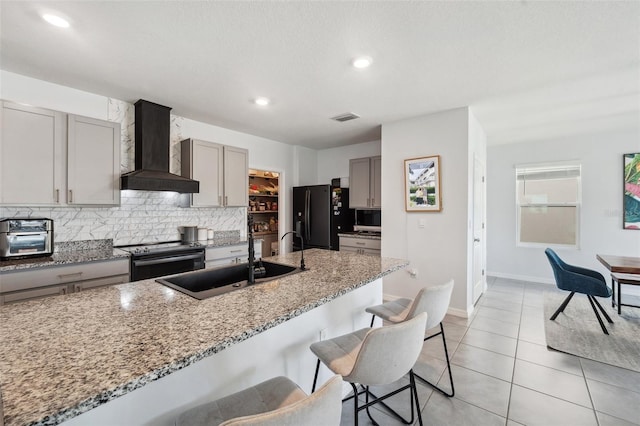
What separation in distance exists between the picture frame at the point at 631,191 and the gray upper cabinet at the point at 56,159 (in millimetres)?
6935

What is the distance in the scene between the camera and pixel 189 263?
3.24 metres

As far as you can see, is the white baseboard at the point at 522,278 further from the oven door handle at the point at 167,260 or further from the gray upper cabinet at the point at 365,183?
the oven door handle at the point at 167,260

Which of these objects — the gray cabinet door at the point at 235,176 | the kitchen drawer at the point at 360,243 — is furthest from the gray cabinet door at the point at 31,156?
the kitchen drawer at the point at 360,243

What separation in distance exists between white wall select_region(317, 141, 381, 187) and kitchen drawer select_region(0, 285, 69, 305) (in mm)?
4265

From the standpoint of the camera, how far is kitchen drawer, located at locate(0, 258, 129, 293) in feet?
7.13

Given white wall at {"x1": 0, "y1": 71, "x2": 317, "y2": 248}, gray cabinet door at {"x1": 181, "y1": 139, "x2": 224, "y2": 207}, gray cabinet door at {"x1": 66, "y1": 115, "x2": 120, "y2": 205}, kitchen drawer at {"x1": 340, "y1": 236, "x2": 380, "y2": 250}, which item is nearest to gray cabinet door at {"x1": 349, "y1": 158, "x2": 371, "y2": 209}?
kitchen drawer at {"x1": 340, "y1": 236, "x2": 380, "y2": 250}

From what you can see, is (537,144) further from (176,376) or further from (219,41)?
(176,376)

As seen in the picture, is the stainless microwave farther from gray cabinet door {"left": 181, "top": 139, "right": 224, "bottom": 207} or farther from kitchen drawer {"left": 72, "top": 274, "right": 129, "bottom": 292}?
kitchen drawer {"left": 72, "top": 274, "right": 129, "bottom": 292}

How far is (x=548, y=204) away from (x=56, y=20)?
6.62 metres

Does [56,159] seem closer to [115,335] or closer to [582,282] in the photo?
[115,335]

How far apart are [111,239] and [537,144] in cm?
664

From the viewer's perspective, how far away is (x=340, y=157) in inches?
217

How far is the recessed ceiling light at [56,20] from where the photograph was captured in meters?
1.78

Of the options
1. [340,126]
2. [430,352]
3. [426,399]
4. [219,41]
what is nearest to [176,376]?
[426,399]
